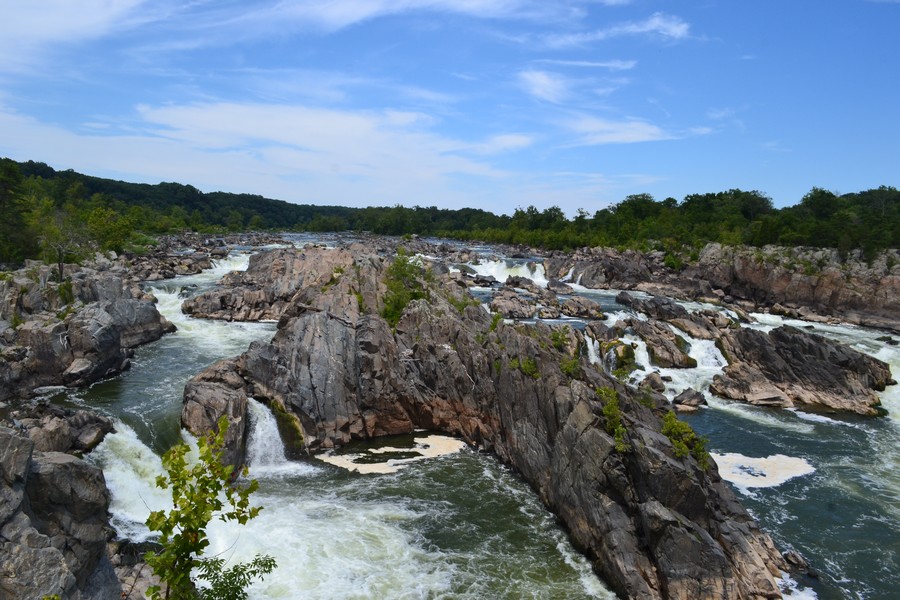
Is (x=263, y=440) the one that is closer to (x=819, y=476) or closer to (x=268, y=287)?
(x=819, y=476)

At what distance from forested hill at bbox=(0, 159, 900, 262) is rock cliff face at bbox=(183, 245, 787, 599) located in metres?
35.7

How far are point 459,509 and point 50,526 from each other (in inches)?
553

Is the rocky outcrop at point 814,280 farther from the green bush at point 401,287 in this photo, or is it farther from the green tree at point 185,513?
the green tree at point 185,513

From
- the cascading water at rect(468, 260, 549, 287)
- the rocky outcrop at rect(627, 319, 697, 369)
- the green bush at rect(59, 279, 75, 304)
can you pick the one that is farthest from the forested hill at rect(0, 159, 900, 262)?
the rocky outcrop at rect(627, 319, 697, 369)

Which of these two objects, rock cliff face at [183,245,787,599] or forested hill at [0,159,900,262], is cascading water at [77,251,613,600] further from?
forested hill at [0,159,900,262]

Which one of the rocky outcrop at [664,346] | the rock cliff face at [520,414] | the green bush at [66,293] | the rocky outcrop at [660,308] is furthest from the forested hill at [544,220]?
the rocky outcrop at [664,346]

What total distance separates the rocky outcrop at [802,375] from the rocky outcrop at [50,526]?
36.7m

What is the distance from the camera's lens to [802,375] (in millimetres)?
39750

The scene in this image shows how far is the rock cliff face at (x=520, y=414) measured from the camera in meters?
18.4

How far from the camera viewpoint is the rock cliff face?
18.4m

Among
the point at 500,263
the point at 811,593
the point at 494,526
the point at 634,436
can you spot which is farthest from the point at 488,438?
the point at 500,263

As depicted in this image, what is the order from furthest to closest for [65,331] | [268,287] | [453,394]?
1. [268,287]
2. [65,331]
3. [453,394]

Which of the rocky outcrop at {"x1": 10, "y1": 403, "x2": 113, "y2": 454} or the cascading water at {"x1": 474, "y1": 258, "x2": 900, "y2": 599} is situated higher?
the rocky outcrop at {"x1": 10, "y1": 403, "x2": 113, "y2": 454}

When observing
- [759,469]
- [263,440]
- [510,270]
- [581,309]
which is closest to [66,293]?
[263,440]
